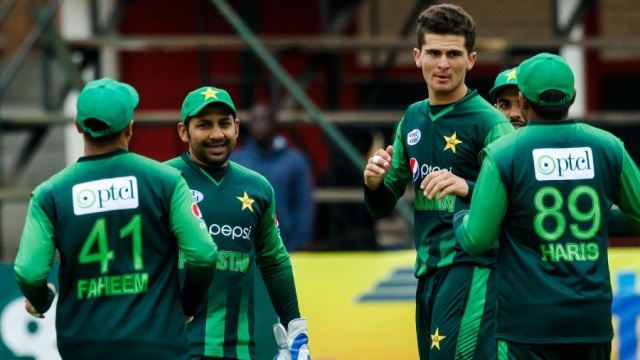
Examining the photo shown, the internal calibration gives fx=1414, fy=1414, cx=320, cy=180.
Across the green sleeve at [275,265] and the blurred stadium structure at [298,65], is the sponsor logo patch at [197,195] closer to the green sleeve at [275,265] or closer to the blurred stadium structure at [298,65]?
the green sleeve at [275,265]

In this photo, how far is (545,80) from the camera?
20.5 feet

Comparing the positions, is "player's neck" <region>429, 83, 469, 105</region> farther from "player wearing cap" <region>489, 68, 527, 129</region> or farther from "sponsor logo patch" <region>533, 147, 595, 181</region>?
"sponsor logo patch" <region>533, 147, 595, 181</region>

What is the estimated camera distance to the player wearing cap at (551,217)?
621 cm

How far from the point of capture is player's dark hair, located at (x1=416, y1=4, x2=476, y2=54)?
708 cm

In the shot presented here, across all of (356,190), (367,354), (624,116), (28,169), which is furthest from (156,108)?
(367,354)

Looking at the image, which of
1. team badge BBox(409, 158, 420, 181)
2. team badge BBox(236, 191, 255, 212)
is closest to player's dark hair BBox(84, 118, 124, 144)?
team badge BBox(236, 191, 255, 212)

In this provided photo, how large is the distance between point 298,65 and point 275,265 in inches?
368

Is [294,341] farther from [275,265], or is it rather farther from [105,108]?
[105,108]

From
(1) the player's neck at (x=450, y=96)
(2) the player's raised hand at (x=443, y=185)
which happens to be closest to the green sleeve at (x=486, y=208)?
(2) the player's raised hand at (x=443, y=185)

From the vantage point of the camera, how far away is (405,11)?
16469mm

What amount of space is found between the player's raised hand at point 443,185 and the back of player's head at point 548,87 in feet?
1.67

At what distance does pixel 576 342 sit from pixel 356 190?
7.32 metres

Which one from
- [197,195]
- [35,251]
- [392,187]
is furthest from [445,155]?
[35,251]

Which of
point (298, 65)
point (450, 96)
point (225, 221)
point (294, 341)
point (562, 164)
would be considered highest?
point (298, 65)
